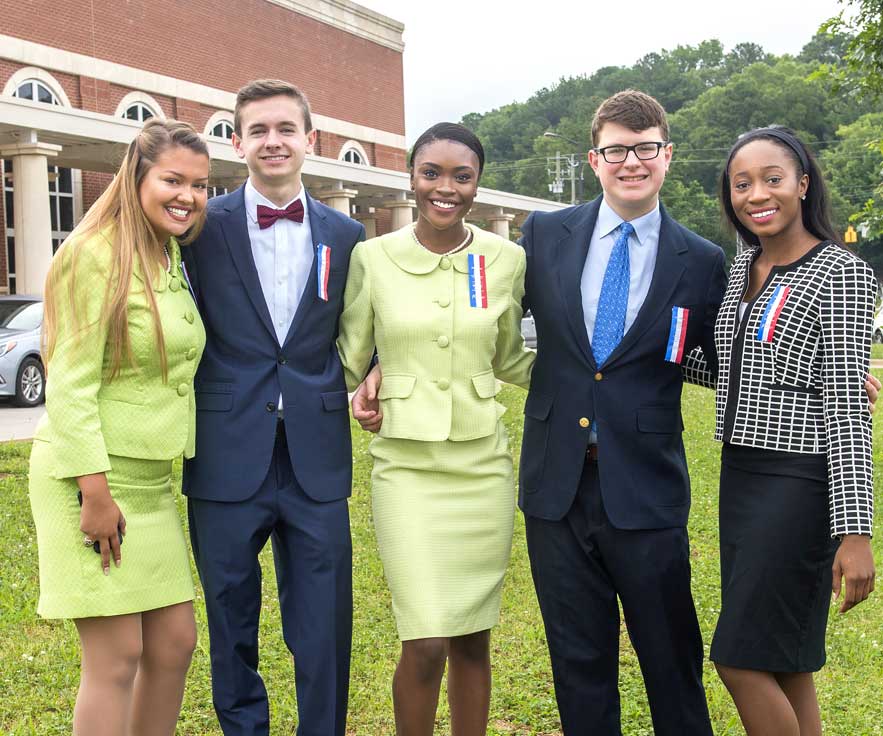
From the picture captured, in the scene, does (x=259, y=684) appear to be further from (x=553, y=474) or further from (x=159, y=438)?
(x=553, y=474)

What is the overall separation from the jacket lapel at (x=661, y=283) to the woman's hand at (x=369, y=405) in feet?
2.90

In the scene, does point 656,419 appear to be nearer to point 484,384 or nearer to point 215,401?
point 484,384

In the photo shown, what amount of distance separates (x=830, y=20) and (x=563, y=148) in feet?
273

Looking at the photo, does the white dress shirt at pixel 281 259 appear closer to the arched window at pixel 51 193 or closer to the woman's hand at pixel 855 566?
the woman's hand at pixel 855 566

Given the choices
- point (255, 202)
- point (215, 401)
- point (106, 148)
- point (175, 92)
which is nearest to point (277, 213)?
point (255, 202)

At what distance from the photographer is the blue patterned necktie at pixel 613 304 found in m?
3.83

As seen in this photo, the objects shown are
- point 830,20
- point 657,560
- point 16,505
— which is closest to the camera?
point 657,560

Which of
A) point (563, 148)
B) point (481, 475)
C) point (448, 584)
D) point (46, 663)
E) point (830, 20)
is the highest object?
point (563, 148)

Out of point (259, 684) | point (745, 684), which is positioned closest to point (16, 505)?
point (259, 684)

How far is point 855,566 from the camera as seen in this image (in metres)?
3.29

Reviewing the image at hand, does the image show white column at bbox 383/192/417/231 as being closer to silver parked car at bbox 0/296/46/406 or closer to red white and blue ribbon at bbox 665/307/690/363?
silver parked car at bbox 0/296/46/406

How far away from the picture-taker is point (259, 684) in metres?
3.96

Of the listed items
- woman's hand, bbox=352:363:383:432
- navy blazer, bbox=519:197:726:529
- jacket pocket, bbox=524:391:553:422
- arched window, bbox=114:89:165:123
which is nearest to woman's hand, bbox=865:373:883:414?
navy blazer, bbox=519:197:726:529

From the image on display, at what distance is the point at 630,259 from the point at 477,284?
57cm
